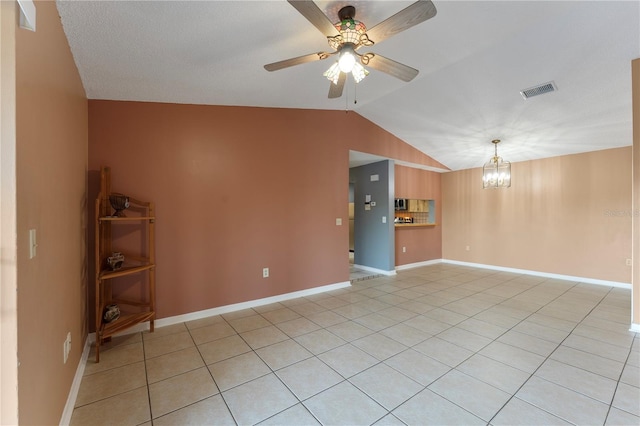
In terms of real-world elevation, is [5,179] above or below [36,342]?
above

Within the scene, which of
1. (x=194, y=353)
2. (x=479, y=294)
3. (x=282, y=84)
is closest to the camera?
(x=194, y=353)

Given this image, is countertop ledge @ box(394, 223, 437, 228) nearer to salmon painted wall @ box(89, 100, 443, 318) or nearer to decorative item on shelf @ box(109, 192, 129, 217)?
salmon painted wall @ box(89, 100, 443, 318)

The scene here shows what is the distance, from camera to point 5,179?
1.01 m

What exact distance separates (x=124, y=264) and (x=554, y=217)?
23.2ft

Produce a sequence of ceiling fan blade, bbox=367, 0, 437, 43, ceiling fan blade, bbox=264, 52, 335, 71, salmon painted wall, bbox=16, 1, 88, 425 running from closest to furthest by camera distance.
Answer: salmon painted wall, bbox=16, 1, 88, 425
ceiling fan blade, bbox=367, 0, 437, 43
ceiling fan blade, bbox=264, 52, 335, 71

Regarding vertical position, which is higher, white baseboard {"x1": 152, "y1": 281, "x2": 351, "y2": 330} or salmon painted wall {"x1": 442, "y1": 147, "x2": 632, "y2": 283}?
salmon painted wall {"x1": 442, "y1": 147, "x2": 632, "y2": 283}

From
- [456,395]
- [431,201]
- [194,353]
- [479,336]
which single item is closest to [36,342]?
[194,353]

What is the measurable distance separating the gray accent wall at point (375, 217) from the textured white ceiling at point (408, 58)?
57.3 inches

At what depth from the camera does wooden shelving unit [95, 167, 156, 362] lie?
7.93 ft

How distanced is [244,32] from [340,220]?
2978mm

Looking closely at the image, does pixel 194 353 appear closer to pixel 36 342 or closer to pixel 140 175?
pixel 36 342

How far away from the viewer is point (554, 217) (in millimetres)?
5191

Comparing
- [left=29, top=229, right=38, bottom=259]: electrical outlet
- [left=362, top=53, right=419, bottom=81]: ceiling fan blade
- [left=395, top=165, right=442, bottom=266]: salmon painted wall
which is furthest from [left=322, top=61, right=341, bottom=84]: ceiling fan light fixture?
[left=395, top=165, right=442, bottom=266]: salmon painted wall

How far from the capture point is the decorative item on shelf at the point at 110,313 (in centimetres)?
248
